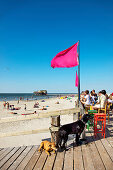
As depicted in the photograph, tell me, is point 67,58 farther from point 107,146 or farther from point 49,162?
point 49,162

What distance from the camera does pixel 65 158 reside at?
3000 millimetres

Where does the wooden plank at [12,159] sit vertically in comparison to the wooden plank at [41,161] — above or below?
below

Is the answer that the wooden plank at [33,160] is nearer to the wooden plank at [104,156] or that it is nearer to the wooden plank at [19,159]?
the wooden plank at [19,159]

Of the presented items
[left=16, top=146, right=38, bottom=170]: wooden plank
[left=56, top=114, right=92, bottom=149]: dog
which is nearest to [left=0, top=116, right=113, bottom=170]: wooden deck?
[left=16, top=146, right=38, bottom=170]: wooden plank

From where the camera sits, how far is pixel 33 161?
2930 millimetres

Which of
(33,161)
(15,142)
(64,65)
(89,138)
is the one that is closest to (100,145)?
(89,138)

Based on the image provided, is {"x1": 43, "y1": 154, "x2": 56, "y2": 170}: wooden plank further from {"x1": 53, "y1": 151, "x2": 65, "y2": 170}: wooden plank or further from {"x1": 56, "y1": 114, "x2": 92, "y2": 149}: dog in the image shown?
{"x1": 56, "y1": 114, "x2": 92, "y2": 149}: dog

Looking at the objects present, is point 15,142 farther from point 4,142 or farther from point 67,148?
point 67,148

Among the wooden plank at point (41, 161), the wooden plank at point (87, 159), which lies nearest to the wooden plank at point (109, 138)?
the wooden plank at point (87, 159)

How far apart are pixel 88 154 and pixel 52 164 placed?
102 centimetres

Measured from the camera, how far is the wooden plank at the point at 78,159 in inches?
104

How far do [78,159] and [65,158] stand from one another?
327 mm

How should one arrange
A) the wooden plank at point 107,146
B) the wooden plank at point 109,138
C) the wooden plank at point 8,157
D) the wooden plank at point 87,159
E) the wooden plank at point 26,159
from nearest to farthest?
1. the wooden plank at point 87,159
2. the wooden plank at point 26,159
3. the wooden plank at point 8,157
4. the wooden plank at point 107,146
5. the wooden plank at point 109,138

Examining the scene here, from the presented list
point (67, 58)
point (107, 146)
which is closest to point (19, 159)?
point (107, 146)
